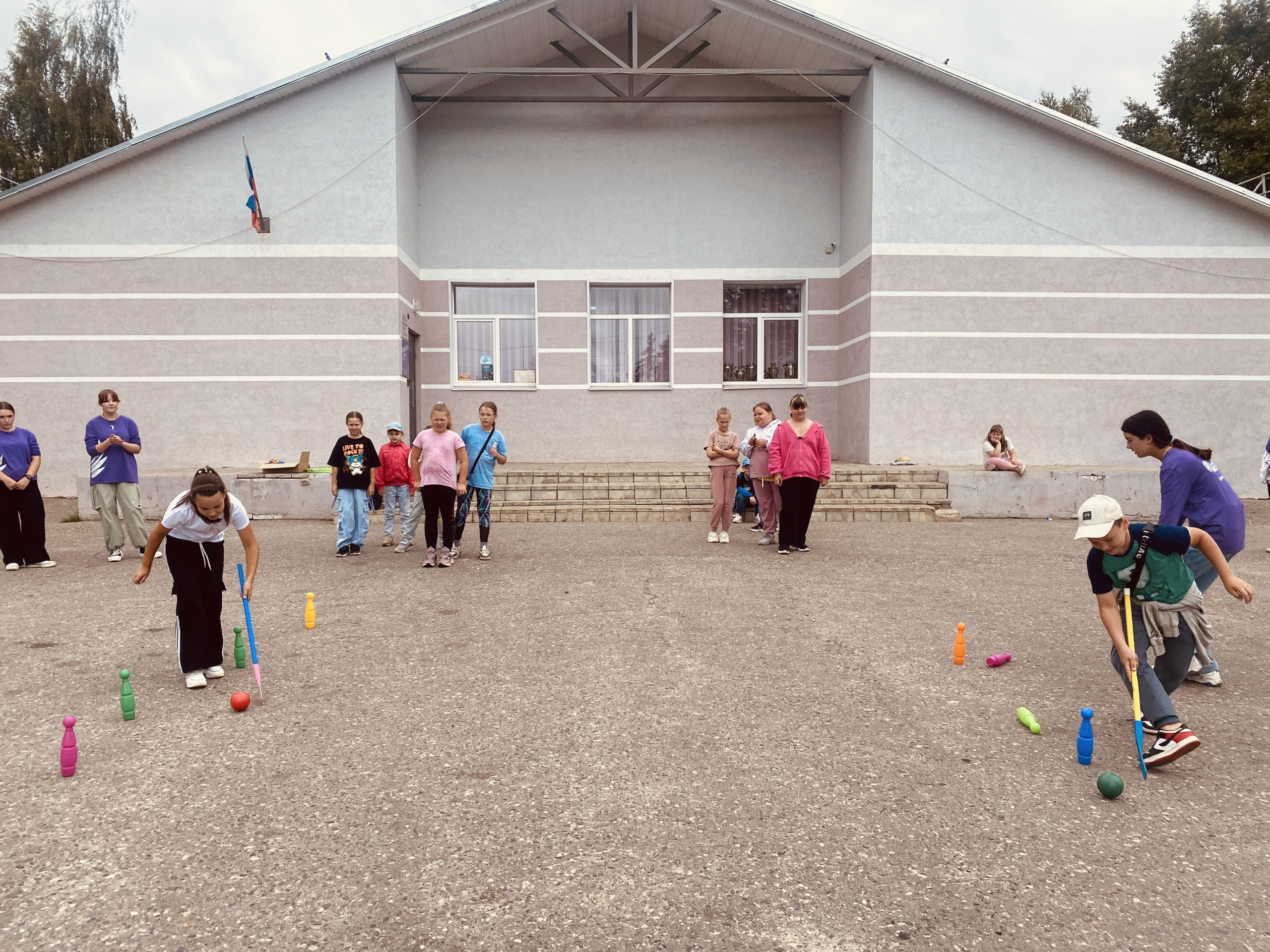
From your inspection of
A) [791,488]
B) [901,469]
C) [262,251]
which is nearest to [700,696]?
[791,488]

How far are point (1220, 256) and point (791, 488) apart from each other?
483 inches

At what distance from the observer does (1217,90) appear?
27.8m

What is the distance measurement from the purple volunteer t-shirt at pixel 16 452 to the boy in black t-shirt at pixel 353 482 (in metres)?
3.19

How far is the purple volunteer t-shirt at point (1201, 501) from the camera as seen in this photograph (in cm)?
490

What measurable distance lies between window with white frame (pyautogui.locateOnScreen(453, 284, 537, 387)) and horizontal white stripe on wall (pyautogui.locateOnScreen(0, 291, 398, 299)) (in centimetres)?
259

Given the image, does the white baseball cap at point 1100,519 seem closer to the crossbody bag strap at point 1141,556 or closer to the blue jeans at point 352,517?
the crossbody bag strap at point 1141,556

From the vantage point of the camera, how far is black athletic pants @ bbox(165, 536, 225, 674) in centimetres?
516

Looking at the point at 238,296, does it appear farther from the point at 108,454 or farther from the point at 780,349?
the point at 780,349

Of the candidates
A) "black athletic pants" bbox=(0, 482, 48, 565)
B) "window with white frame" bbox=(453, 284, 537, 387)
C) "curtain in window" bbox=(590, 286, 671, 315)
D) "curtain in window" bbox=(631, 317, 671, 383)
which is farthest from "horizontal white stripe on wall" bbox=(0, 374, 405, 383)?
"black athletic pants" bbox=(0, 482, 48, 565)

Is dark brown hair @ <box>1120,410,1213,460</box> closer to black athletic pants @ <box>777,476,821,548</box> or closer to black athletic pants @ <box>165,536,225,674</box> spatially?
black athletic pants @ <box>777,476,821,548</box>

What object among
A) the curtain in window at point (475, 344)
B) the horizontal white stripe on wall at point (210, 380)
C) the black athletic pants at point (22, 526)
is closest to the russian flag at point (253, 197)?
the horizontal white stripe on wall at point (210, 380)

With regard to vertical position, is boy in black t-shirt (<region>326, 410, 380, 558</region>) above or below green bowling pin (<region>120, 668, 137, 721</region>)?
above

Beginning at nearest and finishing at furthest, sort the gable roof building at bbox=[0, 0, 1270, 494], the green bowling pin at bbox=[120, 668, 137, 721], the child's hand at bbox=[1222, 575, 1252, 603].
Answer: the child's hand at bbox=[1222, 575, 1252, 603], the green bowling pin at bbox=[120, 668, 137, 721], the gable roof building at bbox=[0, 0, 1270, 494]

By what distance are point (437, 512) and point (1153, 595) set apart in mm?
→ 7115
